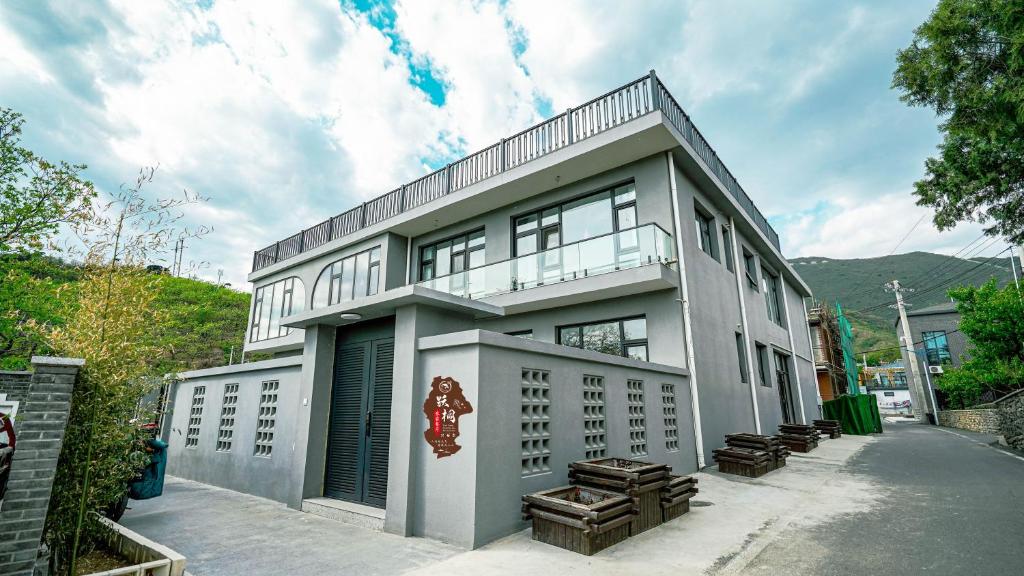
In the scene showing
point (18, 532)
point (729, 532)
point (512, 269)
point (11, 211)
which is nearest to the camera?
point (18, 532)

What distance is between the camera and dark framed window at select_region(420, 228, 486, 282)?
1368 cm

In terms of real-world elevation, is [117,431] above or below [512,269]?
below

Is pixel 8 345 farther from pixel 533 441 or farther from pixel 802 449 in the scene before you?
pixel 802 449

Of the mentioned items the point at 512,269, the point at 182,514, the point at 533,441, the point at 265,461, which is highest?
the point at 512,269

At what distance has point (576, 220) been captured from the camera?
11.7 meters

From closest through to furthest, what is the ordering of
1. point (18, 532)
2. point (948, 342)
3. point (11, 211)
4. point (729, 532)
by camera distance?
point (18, 532)
point (729, 532)
point (11, 211)
point (948, 342)

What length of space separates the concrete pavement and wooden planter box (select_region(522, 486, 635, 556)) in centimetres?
13

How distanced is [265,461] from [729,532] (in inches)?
299

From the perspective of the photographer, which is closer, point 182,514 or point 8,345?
point 182,514

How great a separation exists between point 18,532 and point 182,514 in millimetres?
4247

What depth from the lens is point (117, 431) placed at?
12.8 ft

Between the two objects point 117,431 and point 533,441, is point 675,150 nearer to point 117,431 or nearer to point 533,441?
point 533,441

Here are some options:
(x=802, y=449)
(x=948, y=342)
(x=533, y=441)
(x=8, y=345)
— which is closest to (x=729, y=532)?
(x=533, y=441)

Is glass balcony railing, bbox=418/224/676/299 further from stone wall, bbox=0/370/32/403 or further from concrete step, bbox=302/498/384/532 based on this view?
stone wall, bbox=0/370/32/403
